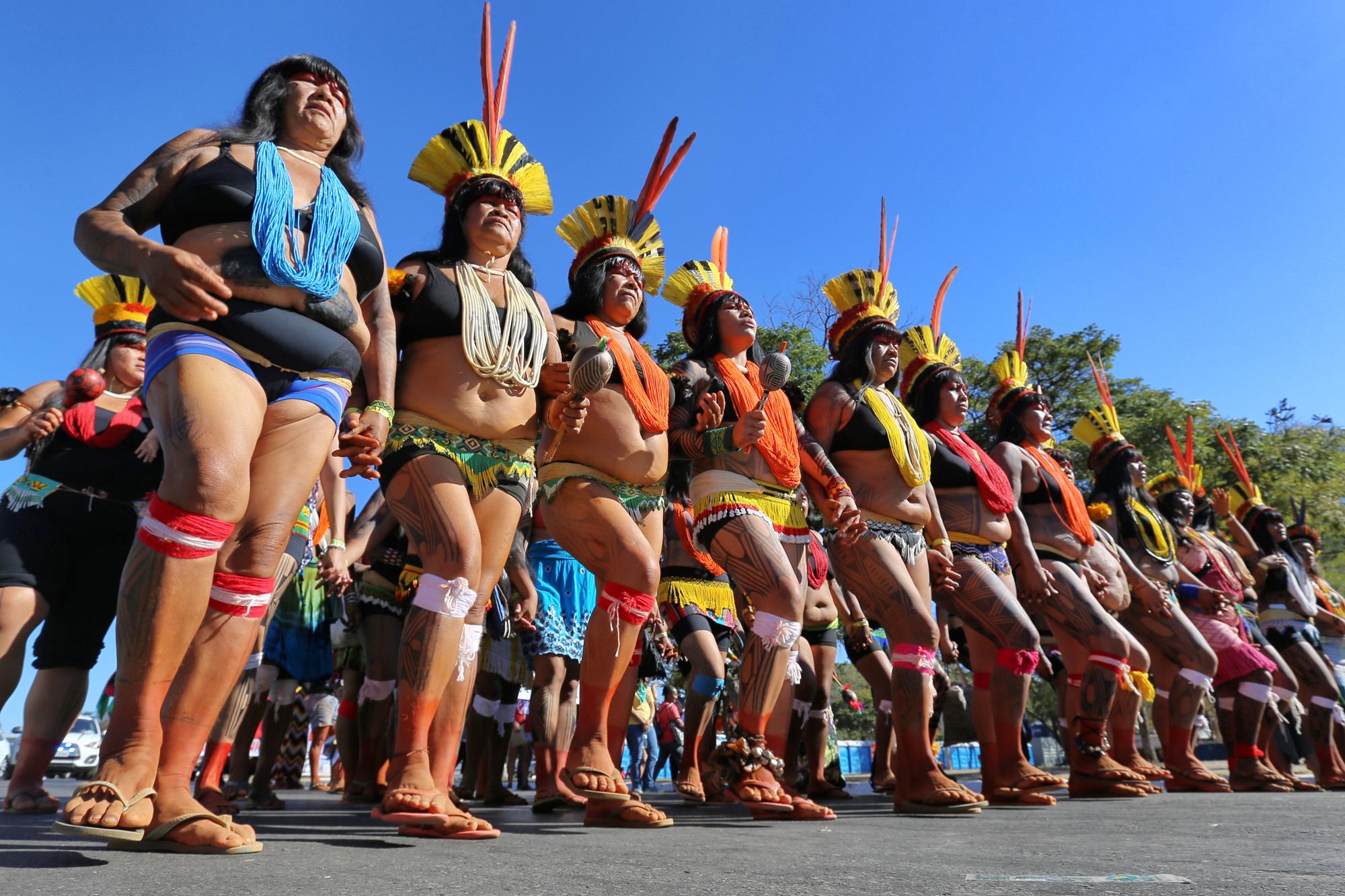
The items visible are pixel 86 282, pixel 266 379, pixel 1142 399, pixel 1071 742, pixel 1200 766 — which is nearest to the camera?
pixel 266 379

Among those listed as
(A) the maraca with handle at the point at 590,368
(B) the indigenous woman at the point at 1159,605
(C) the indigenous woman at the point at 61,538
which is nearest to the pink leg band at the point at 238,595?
(A) the maraca with handle at the point at 590,368

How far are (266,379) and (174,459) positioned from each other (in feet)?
1.16

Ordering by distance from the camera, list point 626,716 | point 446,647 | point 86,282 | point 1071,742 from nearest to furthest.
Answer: point 446,647 < point 626,716 < point 86,282 < point 1071,742

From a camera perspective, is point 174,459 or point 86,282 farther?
point 86,282

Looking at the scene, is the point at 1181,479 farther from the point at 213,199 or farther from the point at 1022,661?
the point at 213,199

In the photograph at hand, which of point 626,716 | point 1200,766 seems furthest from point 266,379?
point 1200,766

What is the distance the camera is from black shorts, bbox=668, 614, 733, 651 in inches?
248

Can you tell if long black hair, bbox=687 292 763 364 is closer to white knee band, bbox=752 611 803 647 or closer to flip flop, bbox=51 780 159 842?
white knee band, bbox=752 611 803 647

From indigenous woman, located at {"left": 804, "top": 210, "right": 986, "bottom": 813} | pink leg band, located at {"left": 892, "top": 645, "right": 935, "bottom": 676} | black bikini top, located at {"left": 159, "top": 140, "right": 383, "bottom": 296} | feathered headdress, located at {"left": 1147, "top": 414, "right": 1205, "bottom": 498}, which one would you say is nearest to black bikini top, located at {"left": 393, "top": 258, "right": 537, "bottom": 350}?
black bikini top, located at {"left": 159, "top": 140, "right": 383, "bottom": 296}

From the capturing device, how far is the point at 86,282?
198 inches

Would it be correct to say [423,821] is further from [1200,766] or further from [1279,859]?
[1200,766]

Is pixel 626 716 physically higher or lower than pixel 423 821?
higher

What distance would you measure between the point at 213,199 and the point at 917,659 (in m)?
3.49

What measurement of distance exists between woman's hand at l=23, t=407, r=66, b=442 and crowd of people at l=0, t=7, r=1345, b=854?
0.01 metres
